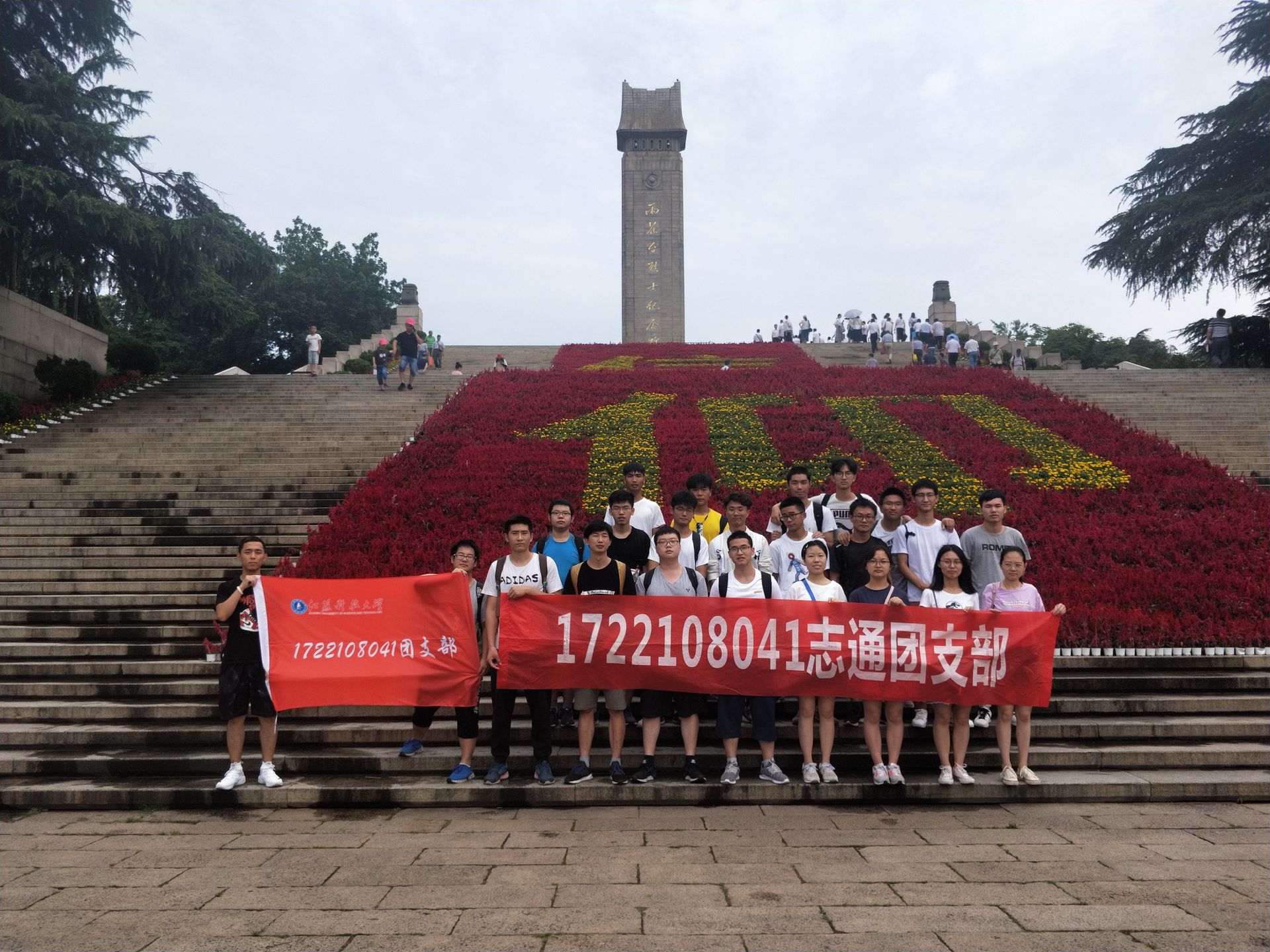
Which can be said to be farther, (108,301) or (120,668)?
(108,301)

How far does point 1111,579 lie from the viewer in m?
8.46

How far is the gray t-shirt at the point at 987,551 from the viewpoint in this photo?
242 inches

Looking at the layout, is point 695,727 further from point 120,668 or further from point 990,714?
point 120,668

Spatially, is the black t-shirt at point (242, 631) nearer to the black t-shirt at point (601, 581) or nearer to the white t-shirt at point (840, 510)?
the black t-shirt at point (601, 581)

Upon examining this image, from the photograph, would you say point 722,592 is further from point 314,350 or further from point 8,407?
point 314,350

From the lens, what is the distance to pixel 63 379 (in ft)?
57.3

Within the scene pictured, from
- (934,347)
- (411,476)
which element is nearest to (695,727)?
(411,476)

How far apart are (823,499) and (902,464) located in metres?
6.99

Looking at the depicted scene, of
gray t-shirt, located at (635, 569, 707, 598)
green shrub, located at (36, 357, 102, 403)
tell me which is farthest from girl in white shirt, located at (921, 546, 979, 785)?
green shrub, located at (36, 357, 102, 403)

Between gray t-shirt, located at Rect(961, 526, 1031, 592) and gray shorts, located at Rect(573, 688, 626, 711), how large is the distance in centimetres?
289

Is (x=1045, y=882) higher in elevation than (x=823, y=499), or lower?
lower

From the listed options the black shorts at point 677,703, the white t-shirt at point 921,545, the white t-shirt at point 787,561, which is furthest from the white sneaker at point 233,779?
the white t-shirt at point 921,545

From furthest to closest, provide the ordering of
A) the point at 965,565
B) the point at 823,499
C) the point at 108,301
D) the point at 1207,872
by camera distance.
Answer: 1. the point at 108,301
2. the point at 823,499
3. the point at 965,565
4. the point at 1207,872

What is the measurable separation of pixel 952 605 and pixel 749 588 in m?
1.48
